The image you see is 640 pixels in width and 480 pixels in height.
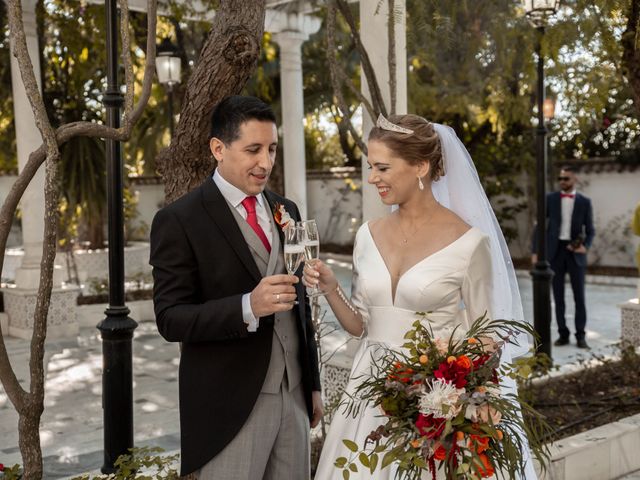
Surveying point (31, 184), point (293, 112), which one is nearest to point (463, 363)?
point (31, 184)

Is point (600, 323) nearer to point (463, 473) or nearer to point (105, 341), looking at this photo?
point (105, 341)

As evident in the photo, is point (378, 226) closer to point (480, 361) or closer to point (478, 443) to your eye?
point (480, 361)

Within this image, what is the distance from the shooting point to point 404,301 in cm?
328

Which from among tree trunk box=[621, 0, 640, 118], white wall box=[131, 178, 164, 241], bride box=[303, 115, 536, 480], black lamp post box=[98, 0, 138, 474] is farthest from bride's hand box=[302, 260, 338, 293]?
white wall box=[131, 178, 164, 241]

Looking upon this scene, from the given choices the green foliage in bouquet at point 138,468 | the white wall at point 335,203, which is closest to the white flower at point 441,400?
the green foliage in bouquet at point 138,468

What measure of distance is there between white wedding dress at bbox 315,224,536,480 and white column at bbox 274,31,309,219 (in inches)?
311

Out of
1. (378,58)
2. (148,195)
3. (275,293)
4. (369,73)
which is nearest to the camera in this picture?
(275,293)

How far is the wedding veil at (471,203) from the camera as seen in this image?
133 inches

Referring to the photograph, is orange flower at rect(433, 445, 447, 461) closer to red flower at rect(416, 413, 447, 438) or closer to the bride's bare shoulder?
red flower at rect(416, 413, 447, 438)

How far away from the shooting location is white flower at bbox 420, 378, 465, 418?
7.98 feet

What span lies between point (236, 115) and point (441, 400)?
1091 mm

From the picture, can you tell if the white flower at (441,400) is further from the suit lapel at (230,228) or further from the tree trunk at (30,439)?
the tree trunk at (30,439)

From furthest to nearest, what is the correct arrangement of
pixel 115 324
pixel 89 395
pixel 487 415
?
pixel 89 395 < pixel 115 324 < pixel 487 415

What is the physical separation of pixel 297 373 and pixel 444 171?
1.05 m
